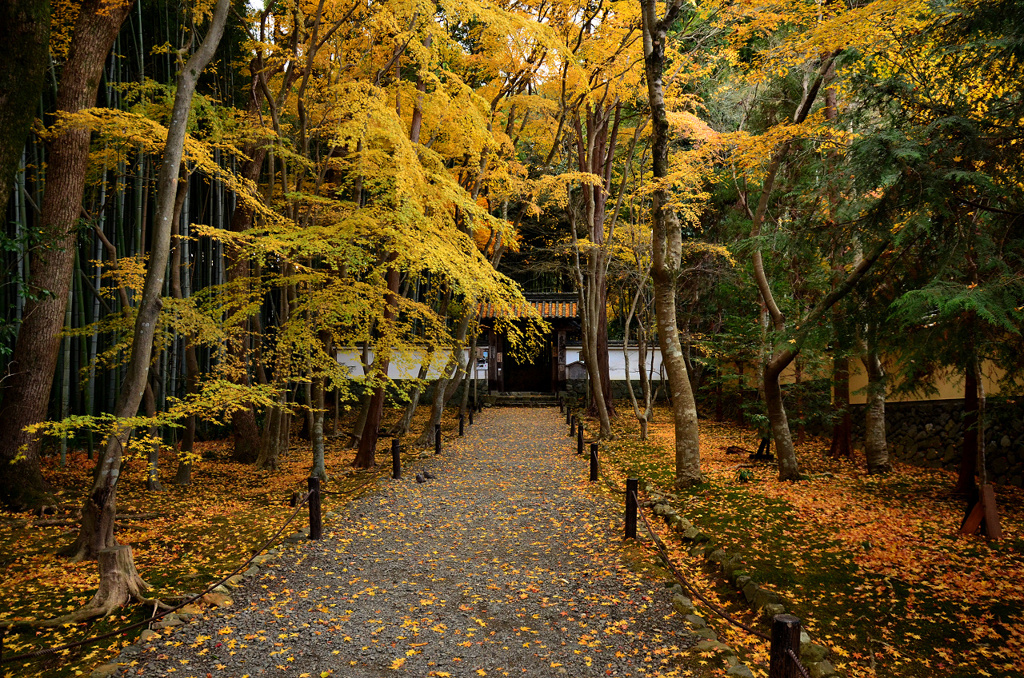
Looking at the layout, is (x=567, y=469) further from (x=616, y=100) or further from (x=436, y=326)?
(x=616, y=100)

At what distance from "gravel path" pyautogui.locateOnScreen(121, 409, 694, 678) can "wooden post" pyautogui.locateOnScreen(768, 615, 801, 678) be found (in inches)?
36.1

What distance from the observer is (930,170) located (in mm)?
3857

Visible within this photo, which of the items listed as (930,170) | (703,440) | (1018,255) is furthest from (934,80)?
(703,440)

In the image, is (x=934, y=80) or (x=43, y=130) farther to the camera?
(x=43, y=130)

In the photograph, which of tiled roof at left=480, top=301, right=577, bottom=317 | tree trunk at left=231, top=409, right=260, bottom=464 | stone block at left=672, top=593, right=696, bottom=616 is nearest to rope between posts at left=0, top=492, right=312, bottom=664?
stone block at left=672, top=593, right=696, bottom=616

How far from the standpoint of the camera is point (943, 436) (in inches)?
370

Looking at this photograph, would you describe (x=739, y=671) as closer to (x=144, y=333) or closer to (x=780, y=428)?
(x=144, y=333)

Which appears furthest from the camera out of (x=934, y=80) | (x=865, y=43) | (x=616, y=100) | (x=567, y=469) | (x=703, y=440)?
(x=703, y=440)

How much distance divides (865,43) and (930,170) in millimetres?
3347

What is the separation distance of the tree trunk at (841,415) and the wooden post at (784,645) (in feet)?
26.6

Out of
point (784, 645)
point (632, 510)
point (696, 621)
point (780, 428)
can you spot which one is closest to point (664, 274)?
point (780, 428)

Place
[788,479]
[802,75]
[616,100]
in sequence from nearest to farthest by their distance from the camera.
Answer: [788,479] < [802,75] < [616,100]

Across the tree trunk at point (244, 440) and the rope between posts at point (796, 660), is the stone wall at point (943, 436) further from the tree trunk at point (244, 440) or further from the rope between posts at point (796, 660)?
the tree trunk at point (244, 440)

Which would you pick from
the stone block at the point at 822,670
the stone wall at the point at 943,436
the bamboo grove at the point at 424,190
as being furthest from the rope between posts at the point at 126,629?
the stone wall at the point at 943,436
